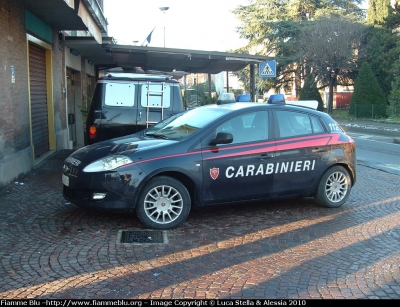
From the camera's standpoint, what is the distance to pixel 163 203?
18.1 feet

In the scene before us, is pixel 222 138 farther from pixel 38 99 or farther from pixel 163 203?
pixel 38 99

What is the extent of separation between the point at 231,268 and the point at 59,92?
980 cm

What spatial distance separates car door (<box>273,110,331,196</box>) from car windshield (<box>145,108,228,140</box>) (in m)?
0.94

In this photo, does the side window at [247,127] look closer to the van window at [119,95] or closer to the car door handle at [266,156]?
the car door handle at [266,156]

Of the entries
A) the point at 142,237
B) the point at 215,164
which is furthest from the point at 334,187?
the point at 142,237

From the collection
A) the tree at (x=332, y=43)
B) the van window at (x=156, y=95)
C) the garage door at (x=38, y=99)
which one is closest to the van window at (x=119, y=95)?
the van window at (x=156, y=95)

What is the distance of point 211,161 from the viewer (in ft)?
18.8

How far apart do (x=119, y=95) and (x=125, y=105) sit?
229mm

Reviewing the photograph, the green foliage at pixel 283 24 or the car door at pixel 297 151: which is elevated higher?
the green foliage at pixel 283 24

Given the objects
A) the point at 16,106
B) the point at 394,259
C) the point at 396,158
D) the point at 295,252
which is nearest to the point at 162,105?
the point at 16,106

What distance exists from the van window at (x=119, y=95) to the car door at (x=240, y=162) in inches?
128

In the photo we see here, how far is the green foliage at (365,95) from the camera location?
33047 millimetres

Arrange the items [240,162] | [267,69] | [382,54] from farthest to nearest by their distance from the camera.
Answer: [382,54] → [267,69] → [240,162]

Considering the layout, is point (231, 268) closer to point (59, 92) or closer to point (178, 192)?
point (178, 192)
